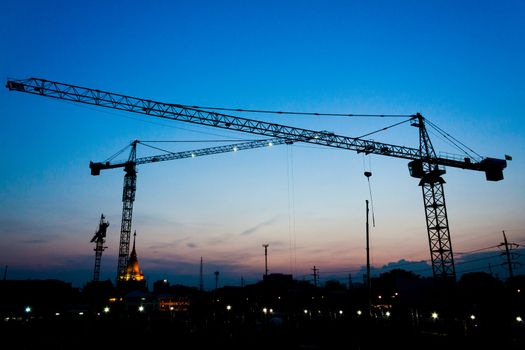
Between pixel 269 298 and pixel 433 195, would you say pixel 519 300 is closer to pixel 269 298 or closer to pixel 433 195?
pixel 433 195

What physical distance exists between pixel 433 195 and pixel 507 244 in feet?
33.4

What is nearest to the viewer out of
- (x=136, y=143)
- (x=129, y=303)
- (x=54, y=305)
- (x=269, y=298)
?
(x=54, y=305)

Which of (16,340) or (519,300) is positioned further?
(519,300)

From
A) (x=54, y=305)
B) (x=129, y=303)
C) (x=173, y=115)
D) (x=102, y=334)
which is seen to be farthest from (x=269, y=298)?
(x=102, y=334)

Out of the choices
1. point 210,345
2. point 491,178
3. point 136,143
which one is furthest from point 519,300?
point 136,143

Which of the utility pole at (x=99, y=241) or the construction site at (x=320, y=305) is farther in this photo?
the utility pole at (x=99, y=241)

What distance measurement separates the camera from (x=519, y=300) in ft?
104

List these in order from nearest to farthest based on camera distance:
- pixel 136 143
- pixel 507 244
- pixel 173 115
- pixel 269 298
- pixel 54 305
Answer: pixel 173 115, pixel 507 244, pixel 54 305, pixel 136 143, pixel 269 298

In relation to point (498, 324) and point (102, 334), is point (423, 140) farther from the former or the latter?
point (102, 334)

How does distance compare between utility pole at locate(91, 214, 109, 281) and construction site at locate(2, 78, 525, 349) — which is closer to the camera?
construction site at locate(2, 78, 525, 349)

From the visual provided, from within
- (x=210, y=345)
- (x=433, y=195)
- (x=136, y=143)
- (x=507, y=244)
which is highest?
(x=136, y=143)

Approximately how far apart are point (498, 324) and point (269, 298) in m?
64.1

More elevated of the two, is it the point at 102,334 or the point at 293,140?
the point at 293,140

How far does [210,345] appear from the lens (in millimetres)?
21812
